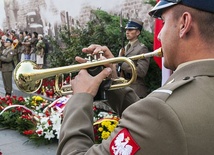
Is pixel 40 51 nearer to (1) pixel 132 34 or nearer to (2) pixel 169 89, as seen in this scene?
(1) pixel 132 34

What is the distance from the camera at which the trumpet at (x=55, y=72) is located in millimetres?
1817

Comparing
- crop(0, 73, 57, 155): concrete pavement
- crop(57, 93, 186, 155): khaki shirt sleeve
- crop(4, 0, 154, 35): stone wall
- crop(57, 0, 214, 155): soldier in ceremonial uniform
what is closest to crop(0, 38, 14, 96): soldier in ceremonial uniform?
crop(4, 0, 154, 35): stone wall

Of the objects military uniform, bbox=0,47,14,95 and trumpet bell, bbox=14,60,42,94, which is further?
military uniform, bbox=0,47,14,95

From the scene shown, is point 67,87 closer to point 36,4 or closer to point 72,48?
point 72,48

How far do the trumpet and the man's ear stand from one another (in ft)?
2.17

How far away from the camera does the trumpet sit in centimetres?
182

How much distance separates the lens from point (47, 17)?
1538 centimetres

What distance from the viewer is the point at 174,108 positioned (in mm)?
984

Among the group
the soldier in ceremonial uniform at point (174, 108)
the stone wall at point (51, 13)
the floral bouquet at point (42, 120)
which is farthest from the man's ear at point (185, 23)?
the stone wall at point (51, 13)

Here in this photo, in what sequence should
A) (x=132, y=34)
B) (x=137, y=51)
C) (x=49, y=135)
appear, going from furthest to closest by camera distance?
1. (x=132, y=34)
2. (x=137, y=51)
3. (x=49, y=135)

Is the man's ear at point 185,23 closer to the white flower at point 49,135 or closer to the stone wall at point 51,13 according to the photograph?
the white flower at point 49,135

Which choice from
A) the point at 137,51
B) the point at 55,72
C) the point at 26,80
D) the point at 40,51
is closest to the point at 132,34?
the point at 137,51

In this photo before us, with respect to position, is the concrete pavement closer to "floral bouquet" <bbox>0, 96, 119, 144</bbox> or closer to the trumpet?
"floral bouquet" <bbox>0, 96, 119, 144</bbox>

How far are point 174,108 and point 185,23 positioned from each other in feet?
1.14
